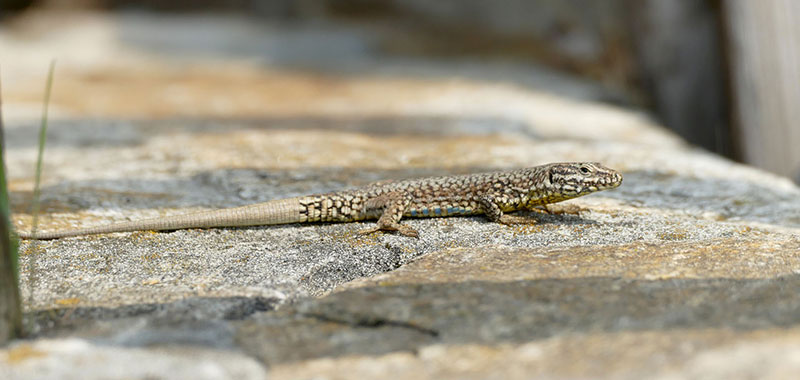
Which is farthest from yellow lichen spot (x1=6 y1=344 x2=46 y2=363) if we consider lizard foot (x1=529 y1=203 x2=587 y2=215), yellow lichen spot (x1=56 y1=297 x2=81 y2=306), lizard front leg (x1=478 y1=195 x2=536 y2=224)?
lizard foot (x1=529 y1=203 x2=587 y2=215)

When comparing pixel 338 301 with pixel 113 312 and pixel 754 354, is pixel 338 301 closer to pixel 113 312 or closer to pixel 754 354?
pixel 113 312

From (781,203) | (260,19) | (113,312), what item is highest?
(260,19)

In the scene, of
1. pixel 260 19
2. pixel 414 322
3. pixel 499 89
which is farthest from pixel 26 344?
pixel 260 19

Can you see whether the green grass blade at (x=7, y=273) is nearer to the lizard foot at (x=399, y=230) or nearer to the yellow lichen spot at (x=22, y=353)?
the yellow lichen spot at (x=22, y=353)

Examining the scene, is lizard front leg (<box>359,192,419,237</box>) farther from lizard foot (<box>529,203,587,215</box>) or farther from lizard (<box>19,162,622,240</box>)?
lizard foot (<box>529,203,587,215</box>)

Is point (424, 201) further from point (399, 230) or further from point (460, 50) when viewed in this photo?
point (460, 50)

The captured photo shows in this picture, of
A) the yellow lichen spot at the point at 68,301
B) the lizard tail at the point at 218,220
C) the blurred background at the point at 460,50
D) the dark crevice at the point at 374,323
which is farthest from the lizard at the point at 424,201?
the blurred background at the point at 460,50
